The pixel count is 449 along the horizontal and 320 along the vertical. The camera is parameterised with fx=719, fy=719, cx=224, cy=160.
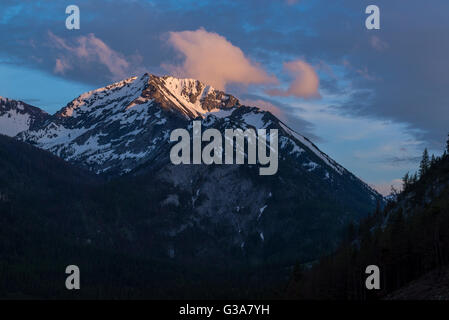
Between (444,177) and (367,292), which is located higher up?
(444,177)

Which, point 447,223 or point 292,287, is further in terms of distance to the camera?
point 292,287

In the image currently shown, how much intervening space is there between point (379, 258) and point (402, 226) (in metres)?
10.6

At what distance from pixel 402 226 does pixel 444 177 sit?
44265 millimetres
